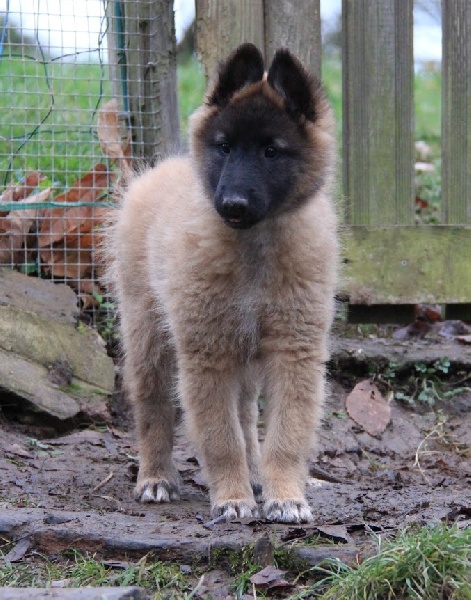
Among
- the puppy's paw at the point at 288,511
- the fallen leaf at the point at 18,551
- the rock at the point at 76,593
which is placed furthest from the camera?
the puppy's paw at the point at 288,511

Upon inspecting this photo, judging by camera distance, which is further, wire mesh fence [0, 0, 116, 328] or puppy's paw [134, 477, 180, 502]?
wire mesh fence [0, 0, 116, 328]

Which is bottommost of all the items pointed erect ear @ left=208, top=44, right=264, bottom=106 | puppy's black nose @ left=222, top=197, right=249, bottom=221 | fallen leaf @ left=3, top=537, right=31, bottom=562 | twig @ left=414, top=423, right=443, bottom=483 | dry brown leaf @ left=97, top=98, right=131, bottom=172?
twig @ left=414, top=423, right=443, bottom=483

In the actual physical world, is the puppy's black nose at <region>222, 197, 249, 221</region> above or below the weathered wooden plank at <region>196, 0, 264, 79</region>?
below

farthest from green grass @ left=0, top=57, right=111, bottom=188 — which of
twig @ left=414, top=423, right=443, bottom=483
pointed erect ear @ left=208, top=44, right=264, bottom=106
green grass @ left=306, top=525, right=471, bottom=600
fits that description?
green grass @ left=306, top=525, right=471, bottom=600

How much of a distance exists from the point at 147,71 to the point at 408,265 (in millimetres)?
2012

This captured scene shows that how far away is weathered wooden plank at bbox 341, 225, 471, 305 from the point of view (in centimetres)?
584

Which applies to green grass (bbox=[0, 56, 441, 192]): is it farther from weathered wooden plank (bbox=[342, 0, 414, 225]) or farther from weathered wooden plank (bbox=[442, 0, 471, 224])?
weathered wooden plank (bbox=[442, 0, 471, 224])

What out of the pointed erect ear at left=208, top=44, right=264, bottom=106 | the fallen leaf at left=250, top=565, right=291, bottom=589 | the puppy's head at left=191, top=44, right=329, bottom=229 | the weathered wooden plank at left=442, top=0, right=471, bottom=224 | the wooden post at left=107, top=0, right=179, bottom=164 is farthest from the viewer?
the wooden post at left=107, top=0, right=179, bottom=164

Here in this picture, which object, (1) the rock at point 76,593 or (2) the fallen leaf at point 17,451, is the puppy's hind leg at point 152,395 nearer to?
(2) the fallen leaf at point 17,451

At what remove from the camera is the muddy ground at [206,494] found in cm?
335

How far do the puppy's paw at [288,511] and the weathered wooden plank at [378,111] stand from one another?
235cm

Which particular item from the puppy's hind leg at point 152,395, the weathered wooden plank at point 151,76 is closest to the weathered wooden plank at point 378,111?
the weathered wooden plank at point 151,76

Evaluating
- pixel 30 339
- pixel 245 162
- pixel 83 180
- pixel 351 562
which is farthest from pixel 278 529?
pixel 83 180

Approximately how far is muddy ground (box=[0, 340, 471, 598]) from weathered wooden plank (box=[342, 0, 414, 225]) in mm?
904
